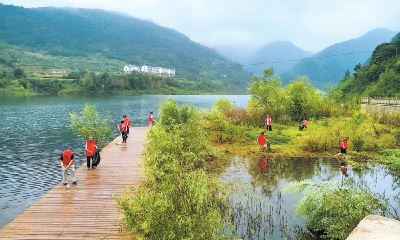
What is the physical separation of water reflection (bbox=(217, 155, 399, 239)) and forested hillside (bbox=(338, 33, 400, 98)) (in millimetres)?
29785

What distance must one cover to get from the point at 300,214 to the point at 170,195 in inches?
263

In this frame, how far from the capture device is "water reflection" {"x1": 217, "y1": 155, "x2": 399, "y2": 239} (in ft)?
33.7

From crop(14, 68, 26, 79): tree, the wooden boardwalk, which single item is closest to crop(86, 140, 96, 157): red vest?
the wooden boardwalk

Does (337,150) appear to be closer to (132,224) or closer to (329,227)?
(329,227)

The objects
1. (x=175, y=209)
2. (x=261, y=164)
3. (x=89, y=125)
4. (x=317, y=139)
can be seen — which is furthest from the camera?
(x=317, y=139)

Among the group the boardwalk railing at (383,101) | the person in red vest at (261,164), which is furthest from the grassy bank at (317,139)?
the boardwalk railing at (383,101)

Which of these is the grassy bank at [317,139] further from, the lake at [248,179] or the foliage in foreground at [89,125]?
the foliage in foreground at [89,125]

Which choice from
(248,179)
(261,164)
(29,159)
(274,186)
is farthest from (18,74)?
(274,186)

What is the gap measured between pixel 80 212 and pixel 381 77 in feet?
176

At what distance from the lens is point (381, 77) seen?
47.5m

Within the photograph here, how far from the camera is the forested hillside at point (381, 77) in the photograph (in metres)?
43.0

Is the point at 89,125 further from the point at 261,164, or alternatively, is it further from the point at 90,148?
the point at 261,164

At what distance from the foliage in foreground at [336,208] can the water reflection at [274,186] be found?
0.67 metres

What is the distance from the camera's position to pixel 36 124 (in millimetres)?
38938
